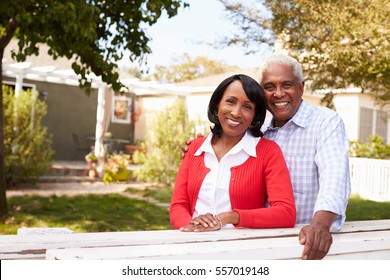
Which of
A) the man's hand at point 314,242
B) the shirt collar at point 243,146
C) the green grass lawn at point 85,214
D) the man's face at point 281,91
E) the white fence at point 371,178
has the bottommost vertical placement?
the green grass lawn at point 85,214

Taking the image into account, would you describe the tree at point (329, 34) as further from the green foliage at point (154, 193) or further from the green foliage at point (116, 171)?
the green foliage at point (116, 171)

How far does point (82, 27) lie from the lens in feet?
25.6

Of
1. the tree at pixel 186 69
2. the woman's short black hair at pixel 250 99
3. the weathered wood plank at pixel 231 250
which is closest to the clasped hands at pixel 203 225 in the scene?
the weathered wood plank at pixel 231 250

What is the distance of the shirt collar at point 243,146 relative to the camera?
2.58 meters

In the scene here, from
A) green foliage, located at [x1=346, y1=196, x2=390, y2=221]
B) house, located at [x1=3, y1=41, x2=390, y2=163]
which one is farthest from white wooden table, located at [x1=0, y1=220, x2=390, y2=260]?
house, located at [x1=3, y1=41, x2=390, y2=163]

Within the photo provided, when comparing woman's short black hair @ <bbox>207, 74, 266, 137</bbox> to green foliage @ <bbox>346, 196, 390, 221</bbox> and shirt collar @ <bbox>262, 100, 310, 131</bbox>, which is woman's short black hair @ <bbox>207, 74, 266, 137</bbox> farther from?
green foliage @ <bbox>346, 196, 390, 221</bbox>

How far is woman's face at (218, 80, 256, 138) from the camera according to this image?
258cm

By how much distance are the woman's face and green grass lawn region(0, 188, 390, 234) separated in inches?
252

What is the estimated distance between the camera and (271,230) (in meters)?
2.35

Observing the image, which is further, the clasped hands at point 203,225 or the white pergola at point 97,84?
the white pergola at point 97,84

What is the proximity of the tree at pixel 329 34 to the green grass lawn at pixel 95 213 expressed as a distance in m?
2.40
